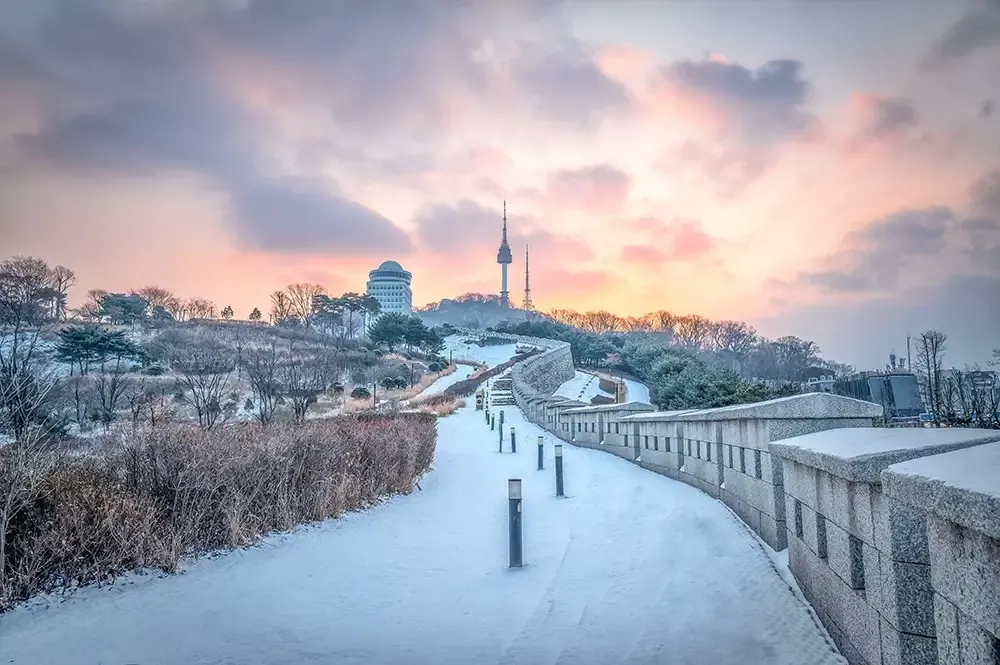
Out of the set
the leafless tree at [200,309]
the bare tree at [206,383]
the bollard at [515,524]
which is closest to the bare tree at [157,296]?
the leafless tree at [200,309]

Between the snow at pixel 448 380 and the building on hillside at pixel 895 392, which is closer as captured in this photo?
the building on hillside at pixel 895 392

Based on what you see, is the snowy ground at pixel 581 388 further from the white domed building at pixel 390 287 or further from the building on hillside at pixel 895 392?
the white domed building at pixel 390 287

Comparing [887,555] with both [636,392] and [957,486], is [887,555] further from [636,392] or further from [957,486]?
[636,392]

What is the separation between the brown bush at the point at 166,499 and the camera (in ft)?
16.6

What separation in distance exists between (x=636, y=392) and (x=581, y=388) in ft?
20.4

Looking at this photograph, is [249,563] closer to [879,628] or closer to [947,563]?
[879,628]

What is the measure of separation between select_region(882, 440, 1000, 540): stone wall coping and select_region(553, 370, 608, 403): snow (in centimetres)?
4397

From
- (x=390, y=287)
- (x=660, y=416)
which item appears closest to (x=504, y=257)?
(x=390, y=287)

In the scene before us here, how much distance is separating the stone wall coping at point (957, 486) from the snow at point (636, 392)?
4847 centimetres

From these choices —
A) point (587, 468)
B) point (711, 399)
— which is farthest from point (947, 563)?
point (711, 399)

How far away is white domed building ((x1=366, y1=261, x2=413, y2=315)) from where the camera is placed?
157m

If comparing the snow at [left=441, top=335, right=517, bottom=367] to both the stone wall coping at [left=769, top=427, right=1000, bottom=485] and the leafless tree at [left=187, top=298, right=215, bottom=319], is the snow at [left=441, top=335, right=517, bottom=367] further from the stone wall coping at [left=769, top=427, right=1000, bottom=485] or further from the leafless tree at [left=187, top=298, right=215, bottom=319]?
the stone wall coping at [left=769, top=427, right=1000, bottom=485]

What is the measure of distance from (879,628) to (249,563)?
538cm

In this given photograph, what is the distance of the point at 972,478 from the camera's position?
6.31 ft
